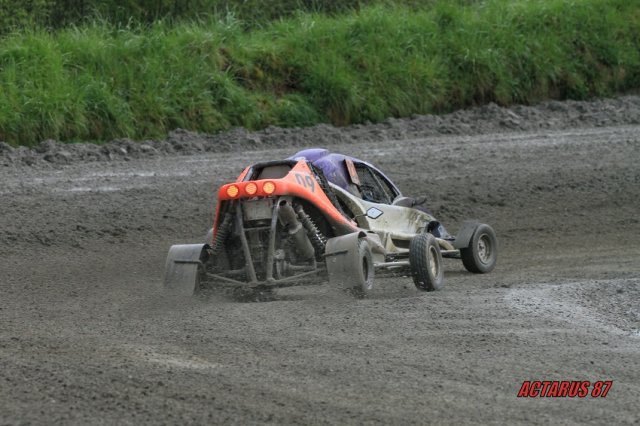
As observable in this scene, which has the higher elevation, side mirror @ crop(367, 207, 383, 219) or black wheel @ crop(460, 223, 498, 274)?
side mirror @ crop(367, 207, 383, 219)

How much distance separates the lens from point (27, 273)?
425 inches

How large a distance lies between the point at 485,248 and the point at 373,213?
5.32ft

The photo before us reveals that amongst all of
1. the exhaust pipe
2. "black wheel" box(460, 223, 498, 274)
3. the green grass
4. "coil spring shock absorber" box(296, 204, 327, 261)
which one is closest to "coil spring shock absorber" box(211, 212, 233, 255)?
the exhaust pipe

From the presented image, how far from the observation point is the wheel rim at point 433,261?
31.5 ft

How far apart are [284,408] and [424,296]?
10.6ft

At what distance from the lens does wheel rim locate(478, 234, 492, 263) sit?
1123cm

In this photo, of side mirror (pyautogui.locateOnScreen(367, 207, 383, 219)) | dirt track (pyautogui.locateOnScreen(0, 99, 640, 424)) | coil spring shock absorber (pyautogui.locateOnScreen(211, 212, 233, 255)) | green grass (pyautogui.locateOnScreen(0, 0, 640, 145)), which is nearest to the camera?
dirt track (pyautogui.locateOnScreen(0, 99, 640, 424))

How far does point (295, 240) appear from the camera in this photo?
9289 mm

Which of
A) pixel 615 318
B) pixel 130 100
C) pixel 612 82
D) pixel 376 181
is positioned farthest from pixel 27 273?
pixel 612 82

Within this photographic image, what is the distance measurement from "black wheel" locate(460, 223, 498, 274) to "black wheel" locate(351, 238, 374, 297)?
1944 millimetres

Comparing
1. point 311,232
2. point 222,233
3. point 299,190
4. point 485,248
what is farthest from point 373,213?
point 485,248

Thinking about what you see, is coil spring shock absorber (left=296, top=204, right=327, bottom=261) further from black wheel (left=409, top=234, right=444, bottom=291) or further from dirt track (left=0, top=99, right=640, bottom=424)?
black wheel (left=409, top=234, right=444, bottom=291)

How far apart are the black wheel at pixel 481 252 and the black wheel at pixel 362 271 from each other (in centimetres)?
194

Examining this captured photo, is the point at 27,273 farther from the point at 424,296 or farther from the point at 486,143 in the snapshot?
the point at 486,143
